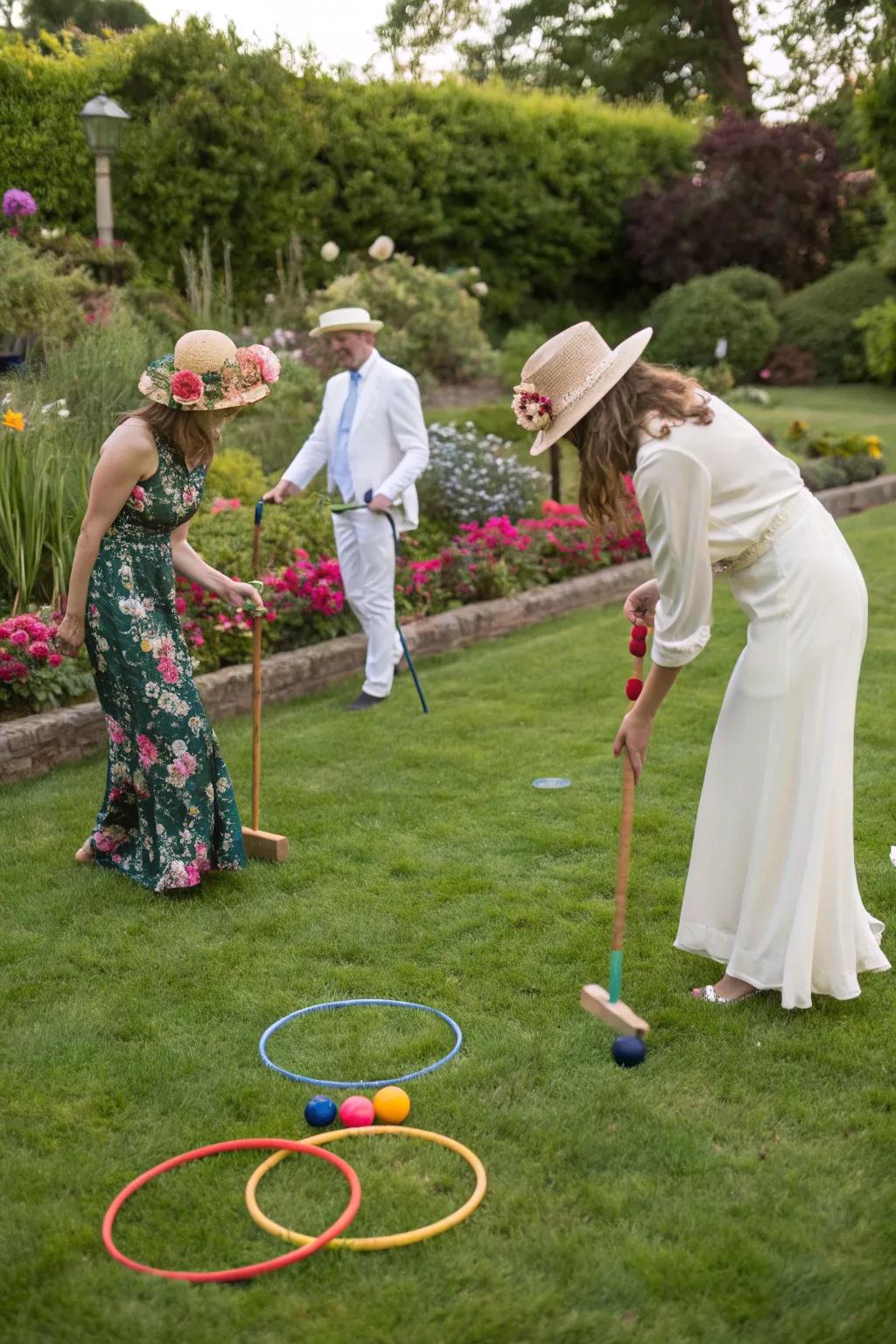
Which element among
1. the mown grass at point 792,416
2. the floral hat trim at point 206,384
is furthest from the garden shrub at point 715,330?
the floral hat trim at point 206,384

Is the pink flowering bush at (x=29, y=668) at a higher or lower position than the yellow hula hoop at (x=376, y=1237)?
higher

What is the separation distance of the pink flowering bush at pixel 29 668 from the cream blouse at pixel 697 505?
346cm

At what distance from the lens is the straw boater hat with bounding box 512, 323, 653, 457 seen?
10.2ft

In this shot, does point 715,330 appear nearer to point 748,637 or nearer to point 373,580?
point 373,580

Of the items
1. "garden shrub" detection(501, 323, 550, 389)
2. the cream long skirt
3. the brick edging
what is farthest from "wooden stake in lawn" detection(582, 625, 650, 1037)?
"garden shrub" detection(501, 323, 550, 389)

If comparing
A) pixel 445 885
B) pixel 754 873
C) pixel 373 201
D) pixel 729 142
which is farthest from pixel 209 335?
pixel 729 142

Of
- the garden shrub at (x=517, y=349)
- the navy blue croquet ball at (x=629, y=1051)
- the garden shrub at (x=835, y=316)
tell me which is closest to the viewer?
the navy blue croquet ball at (x=629, y=1051)

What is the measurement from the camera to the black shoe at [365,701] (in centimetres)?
668

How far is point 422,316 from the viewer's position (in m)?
14.2

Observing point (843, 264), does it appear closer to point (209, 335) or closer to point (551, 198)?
point (551, 198)

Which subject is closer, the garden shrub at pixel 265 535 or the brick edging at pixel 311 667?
the brick edging at pixel 311 667

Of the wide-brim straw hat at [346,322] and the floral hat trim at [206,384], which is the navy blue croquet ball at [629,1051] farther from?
the wide-brim straw hat at [346,322]

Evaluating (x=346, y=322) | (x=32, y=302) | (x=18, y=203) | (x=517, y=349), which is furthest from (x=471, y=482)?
(x=517, y=349)

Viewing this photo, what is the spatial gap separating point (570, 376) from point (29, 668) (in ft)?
11.5
